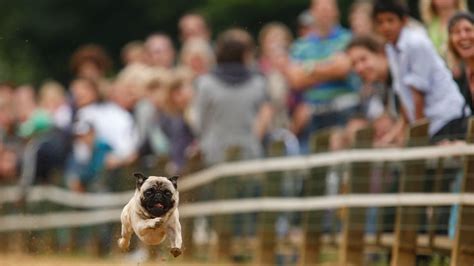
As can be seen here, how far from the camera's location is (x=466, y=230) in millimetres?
15078

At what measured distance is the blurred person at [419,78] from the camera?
52.9ft

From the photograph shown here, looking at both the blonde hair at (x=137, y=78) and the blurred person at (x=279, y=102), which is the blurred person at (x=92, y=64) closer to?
the blonde hair at (x=137, y=78)

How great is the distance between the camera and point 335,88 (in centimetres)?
2083

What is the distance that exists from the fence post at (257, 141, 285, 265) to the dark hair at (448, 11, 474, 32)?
4.55 m

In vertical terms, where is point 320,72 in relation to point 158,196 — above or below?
above

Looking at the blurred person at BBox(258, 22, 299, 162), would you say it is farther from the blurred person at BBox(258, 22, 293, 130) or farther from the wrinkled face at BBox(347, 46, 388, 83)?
the wrinkled face at BBox(347, 46, 388, 83)

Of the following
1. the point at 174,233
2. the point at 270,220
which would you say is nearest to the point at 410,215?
the point at 174,233

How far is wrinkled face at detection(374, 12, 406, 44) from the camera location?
1689 centimetres

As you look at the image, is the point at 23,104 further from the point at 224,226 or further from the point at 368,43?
the point at 368,43

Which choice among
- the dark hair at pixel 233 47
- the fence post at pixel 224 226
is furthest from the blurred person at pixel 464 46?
the fence post at pixel 224 226

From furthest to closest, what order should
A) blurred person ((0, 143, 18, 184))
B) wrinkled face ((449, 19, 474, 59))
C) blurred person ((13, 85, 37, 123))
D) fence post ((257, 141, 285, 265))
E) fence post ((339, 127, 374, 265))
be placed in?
1. blurred person ((13, 85, 37, 123))
2. blurred person ((0, 143, 18, 184))
3. fence post ((257, 141, 285, 265))
4. fence post ((339, 127, 374, 265))
5. wrinkled face ((449, 19, 474, 59))

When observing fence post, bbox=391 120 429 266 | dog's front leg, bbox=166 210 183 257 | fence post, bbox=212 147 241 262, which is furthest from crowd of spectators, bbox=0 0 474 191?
dog's front leg, bbox=166 210 183 257

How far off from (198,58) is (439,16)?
640 centimetres

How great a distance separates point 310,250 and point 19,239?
7.73 m
